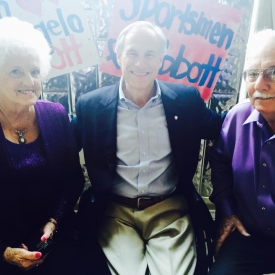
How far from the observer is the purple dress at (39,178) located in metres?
1.27

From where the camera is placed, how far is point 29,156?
130 cm

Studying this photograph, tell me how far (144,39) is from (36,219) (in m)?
Answer: 0.95

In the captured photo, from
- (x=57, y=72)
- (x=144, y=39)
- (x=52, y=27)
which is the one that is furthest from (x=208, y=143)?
(x=52, y=27)

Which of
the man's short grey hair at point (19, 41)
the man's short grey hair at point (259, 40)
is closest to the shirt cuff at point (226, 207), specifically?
the man's short grey hair at point (259, 40)

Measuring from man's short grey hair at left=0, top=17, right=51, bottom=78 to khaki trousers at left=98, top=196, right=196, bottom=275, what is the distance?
2.65 ft

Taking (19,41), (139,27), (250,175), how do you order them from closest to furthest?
(19,41) < (250,175) < (139,27)

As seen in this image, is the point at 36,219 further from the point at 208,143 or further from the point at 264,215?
the point at 208,143

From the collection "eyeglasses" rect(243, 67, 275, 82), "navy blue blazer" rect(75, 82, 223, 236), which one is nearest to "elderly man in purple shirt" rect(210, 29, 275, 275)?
"eyeglasses" rect(243, 67, 275, 82)

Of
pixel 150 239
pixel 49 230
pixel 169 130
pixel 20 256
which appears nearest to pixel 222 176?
pixel 169 130

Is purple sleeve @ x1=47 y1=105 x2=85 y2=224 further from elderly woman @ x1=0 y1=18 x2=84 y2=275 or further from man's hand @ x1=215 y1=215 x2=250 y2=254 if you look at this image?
man's hand @ x1=215 y1=215 x2=250 y2=254

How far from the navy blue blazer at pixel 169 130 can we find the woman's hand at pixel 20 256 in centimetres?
40

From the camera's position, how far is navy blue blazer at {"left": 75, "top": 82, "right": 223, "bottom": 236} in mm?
1487

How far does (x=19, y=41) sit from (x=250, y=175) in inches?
43.1

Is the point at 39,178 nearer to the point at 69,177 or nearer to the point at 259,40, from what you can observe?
the point at 69,177
